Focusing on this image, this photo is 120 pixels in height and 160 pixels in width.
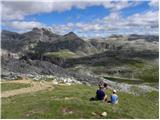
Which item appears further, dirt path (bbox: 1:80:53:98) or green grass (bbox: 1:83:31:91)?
green grass (bbox: 1:83:31:91)

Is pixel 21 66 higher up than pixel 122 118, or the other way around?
pixel 21 66

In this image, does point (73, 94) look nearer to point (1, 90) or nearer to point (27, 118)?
point (1, 90)

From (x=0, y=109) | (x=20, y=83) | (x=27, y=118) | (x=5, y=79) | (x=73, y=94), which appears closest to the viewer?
(x=27, y=118)

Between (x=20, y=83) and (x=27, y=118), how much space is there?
25.9m

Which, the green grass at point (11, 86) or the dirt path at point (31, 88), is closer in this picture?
the dirt path at point (31, 88)

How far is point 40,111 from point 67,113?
2793mm

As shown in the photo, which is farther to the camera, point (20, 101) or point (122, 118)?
point (20, 101)

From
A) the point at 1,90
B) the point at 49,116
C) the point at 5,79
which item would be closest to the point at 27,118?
the point at 49,116

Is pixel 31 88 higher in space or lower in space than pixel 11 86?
lower

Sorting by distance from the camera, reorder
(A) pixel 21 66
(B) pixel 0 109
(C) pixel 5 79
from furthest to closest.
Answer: (A) pixel 21 66 → (C) pixel 5 79 → (B) pixel 0 109

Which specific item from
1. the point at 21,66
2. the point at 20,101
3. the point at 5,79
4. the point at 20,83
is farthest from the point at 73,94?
the point at 21,66

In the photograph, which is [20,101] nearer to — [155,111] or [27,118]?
[27,118]

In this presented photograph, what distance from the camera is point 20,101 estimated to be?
4778cm

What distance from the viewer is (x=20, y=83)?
6234cm
